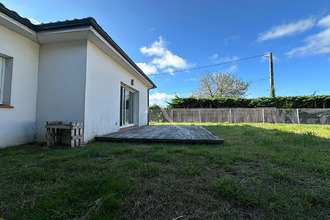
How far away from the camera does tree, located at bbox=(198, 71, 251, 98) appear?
721 inches

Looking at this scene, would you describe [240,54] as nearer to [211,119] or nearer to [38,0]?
[211,119]

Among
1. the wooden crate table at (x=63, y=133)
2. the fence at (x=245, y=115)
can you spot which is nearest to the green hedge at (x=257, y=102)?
the fence at (x=245, y=115)

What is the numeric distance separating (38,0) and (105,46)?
2.31 meters

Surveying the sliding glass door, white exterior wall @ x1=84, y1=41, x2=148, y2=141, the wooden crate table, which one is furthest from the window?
the sliding glass door

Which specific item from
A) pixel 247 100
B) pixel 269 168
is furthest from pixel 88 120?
pixel 247 100

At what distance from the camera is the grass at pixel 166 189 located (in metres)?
1.06

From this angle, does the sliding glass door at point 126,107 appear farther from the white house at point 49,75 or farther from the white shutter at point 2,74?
the white shutter at point 2,74

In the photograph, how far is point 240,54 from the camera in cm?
1284

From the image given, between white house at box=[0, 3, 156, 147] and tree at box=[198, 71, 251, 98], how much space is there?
1655 cm

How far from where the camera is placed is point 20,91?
321 centimetres

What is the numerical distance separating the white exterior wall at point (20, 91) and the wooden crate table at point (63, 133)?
2.35 feet

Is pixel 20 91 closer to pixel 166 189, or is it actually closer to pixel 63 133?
pixel 63 133

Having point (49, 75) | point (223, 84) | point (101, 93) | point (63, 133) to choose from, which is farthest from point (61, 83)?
point (223, 84)

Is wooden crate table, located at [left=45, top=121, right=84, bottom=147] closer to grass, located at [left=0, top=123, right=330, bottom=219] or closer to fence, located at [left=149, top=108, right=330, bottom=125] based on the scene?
grass, located at [left=0, top=123, right=330, bottom=219]
